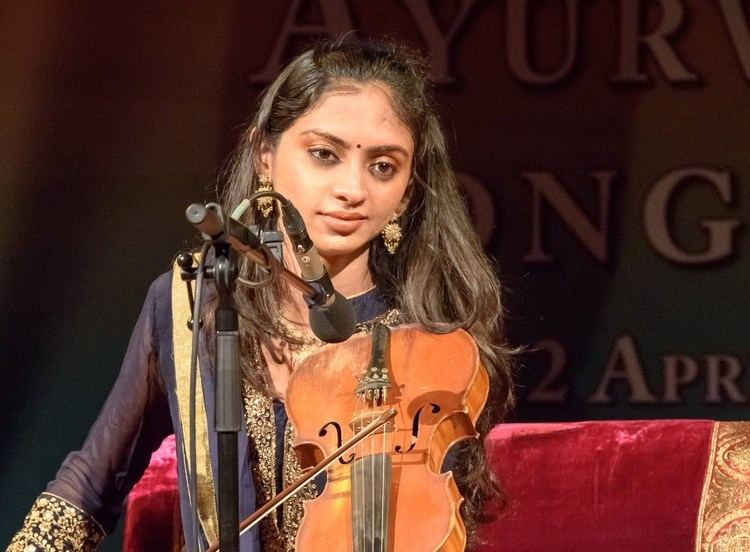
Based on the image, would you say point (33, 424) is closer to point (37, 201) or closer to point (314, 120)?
point (37, 201)

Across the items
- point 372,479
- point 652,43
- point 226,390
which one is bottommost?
point 372,479

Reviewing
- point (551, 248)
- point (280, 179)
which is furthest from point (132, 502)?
point (551, 248)

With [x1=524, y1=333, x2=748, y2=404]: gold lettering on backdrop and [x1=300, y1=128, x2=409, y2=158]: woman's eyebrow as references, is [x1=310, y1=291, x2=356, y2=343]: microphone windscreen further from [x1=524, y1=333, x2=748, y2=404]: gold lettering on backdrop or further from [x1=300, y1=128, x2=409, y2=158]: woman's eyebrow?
[x1=524, y1=333, x2=748, y2=404]: gold lettering on backdrop

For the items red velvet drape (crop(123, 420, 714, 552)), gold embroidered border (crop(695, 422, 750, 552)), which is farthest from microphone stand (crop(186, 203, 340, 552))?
gold embroidered border (crop(695, 422, 750, 552))

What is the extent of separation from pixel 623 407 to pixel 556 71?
38.5 inches

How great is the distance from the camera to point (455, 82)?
4.17m

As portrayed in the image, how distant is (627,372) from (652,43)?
3.08 feet

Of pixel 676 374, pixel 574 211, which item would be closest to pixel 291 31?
pixel 574 211

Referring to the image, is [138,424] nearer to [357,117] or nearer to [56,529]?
[56,529]

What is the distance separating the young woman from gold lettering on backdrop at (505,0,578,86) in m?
1.37

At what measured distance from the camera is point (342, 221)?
260 centimetres

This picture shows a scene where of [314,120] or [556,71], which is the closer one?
[314,120]

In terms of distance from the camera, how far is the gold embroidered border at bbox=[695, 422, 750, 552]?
113 inches

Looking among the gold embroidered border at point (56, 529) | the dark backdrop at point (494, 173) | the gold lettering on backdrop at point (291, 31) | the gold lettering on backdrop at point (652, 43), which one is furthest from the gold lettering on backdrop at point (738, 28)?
the gold embroidered border at point (56, 529)
